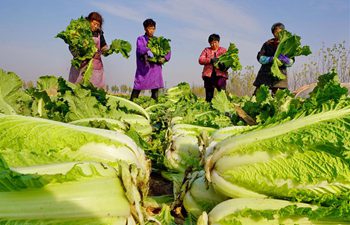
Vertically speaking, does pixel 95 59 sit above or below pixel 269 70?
below

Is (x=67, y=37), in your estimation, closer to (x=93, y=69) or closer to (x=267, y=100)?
(x=93, y=69)

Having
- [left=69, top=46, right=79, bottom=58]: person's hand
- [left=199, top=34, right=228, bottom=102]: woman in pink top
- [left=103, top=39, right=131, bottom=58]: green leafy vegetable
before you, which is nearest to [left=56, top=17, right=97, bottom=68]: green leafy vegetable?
[left=69, top=46, right=79, bottom=58]: person's hand

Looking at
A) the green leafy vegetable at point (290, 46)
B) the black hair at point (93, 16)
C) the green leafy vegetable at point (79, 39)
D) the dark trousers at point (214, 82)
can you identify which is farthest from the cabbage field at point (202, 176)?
the dark trousers at point (214, 82)

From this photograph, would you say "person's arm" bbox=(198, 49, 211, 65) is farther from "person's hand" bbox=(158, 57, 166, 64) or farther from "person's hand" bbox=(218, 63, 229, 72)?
"person's hand" bbox=(158, 57, 166, 64)

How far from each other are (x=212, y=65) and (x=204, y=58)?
1.23 feet

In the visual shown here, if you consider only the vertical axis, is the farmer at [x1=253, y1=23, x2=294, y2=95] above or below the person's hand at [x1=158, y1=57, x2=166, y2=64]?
above

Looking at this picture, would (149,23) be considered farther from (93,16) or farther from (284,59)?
(284,59)

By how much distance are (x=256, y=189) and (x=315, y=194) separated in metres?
0.34

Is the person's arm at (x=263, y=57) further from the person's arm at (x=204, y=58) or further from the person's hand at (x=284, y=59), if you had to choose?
the person's arm at (x=204, y=58)

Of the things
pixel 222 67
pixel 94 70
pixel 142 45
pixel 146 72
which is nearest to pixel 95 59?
pixel 94 70

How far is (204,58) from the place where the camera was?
43.9 feet

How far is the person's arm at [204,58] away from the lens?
1336cm

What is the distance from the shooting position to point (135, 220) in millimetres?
2172

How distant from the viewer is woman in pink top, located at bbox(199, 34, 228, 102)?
1321 centimetres
